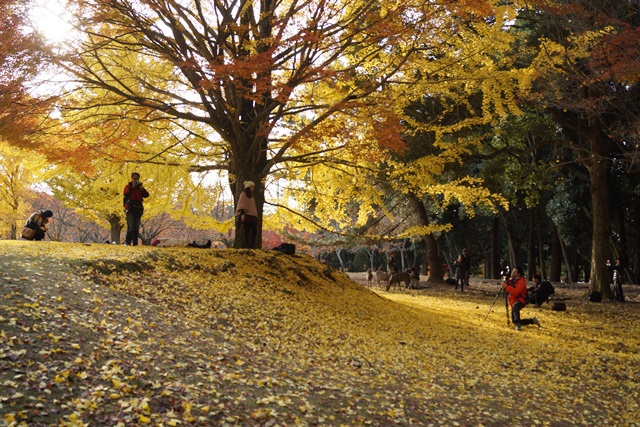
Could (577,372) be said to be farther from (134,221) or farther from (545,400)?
(134,221)

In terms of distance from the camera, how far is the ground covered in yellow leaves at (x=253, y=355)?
4344 millimetres

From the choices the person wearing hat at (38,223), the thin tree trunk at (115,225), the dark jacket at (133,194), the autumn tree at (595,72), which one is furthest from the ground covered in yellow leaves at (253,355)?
the thin tree trunk at (115,225)

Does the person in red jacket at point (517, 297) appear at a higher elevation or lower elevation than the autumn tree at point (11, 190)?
lower

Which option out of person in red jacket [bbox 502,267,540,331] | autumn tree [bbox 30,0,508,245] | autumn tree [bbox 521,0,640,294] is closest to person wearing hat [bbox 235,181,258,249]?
autumn tree [bbox 30,0,508,245]

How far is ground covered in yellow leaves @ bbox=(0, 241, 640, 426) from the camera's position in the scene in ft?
14.3

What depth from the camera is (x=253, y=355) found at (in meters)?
6.18

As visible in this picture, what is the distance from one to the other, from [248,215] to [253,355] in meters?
5.72

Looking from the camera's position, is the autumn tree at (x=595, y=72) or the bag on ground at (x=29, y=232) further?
the bag on ground at (x=29, y=232)

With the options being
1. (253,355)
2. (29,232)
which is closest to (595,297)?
(253,355)

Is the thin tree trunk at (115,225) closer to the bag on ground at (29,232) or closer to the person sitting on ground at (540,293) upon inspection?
the bag on ground at (29,232)

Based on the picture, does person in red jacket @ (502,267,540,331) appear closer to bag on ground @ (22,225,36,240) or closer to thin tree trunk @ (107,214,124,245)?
bag on ground @ (22,225,36,240)

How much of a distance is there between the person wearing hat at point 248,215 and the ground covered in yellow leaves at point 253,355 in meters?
0.83

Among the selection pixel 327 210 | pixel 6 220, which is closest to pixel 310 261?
pixel 327 210

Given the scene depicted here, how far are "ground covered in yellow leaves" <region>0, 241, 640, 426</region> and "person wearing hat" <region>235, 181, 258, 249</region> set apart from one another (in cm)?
83
